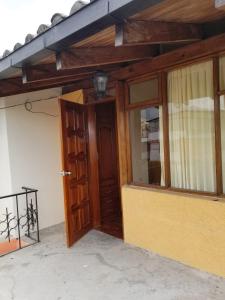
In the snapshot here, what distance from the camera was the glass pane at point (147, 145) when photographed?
359cm

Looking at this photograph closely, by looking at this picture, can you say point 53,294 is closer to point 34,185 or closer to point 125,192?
point 125,192

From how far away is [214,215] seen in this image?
2.94m

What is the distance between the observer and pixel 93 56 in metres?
2.56

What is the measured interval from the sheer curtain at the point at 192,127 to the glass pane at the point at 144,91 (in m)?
0.22

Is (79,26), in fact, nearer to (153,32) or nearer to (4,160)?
(153,32)

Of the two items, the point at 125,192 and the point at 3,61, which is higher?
the point at 3,61

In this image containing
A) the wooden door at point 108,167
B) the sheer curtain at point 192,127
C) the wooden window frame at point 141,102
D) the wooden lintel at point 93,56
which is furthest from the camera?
the wooden door at point 108,167

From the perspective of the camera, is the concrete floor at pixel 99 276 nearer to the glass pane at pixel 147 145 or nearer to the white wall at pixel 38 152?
the glass pane at pixel 147 145

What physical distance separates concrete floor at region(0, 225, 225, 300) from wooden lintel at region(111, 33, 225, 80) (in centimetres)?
234

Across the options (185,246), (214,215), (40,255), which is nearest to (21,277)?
(40,255)

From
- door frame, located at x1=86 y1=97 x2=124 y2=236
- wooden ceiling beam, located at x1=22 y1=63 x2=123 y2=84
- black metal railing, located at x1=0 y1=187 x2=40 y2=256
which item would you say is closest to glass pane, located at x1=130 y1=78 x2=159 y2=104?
wooden ceiling beam, located at x1=22 y1=63 x2=123 y2=84

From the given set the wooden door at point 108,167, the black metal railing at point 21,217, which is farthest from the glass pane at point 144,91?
the black metal railing at point 21,217

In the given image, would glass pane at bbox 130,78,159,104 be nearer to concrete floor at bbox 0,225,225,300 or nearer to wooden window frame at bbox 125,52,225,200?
wooden window frame at bbox 125,52,225,200

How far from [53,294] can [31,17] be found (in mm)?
4265
